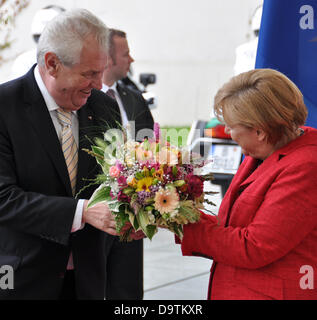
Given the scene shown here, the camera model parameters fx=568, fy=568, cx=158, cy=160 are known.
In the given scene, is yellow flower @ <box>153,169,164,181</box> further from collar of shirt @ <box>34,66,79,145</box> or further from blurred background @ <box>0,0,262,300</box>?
blurred background @ <box>0,0,262,300</box>

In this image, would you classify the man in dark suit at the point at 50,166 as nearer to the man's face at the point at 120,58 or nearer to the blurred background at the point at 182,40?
the man's face at the point at 120,58

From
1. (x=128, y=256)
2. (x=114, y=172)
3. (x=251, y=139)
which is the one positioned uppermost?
(x=251, y=139)

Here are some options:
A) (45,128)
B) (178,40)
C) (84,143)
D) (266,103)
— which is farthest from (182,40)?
(266,103)

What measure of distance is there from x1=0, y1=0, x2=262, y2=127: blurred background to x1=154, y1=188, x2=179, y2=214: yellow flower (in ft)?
36.5

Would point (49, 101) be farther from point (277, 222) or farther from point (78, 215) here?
point (277, 222)

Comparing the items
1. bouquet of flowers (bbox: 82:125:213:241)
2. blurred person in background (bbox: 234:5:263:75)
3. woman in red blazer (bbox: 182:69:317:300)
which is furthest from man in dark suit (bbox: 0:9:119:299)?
blurred person in background (bbox: 234:5:263:75)

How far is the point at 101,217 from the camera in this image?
2.10m

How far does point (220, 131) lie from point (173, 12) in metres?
7.49

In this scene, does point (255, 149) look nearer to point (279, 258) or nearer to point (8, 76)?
point (279, 258)

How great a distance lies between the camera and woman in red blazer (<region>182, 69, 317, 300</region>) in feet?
6.08

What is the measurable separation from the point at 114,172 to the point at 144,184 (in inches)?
4.3

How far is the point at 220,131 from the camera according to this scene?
20.0 ft

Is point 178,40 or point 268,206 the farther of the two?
point 178,40
